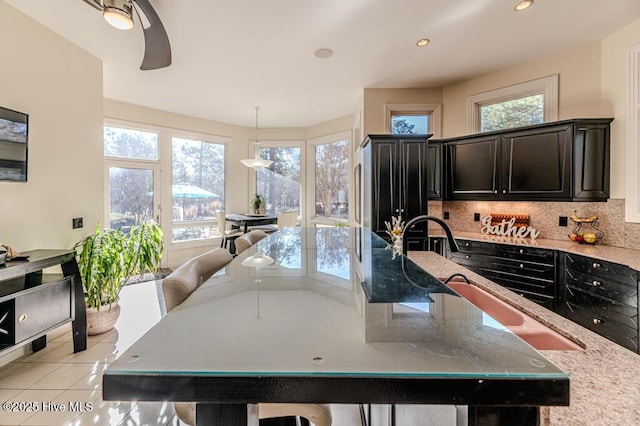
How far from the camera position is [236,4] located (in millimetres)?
2406

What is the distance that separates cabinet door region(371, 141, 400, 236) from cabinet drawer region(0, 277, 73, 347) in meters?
3.17

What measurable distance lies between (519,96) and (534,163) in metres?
1.00

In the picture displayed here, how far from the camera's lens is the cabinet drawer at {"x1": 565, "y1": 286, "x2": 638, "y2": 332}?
2178 mm

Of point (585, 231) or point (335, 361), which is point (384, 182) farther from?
point (335, 361)

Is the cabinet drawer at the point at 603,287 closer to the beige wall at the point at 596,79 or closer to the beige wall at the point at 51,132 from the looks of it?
the beige wall at the point at 596,79

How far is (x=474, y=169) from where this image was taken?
3.69 meters

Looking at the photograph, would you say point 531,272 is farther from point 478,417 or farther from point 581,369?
point 478,417

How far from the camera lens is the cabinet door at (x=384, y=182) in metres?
3.68

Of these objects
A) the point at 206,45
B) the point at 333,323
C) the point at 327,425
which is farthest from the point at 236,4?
the point at 327,425

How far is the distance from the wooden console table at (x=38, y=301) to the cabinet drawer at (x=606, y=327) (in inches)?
176

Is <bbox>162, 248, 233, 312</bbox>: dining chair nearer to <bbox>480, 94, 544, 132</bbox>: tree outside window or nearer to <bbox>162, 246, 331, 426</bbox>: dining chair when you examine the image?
<bbox>162, 246, 331, 426</bbox>: dining chair

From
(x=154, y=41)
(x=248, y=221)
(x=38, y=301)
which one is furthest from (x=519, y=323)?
(x=248, y=221)

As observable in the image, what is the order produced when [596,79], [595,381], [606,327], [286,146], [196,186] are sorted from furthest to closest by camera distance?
[286,146], [196,186], [596,79], [606,327], [595,381]

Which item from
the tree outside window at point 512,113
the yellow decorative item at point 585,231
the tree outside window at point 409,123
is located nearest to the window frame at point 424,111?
the tree outside window at point 409,123
